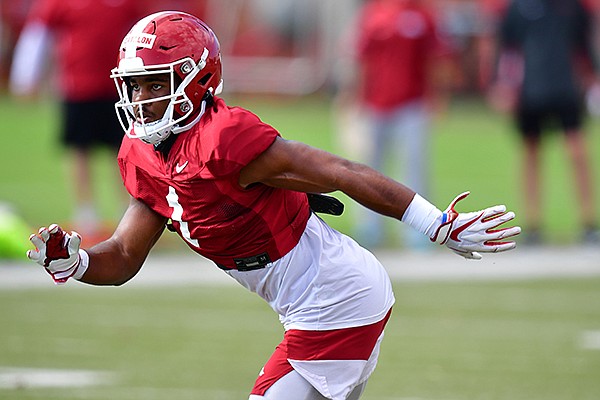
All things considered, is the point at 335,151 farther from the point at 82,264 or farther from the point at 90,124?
the point at 82,264

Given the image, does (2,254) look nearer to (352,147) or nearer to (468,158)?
(352,147)

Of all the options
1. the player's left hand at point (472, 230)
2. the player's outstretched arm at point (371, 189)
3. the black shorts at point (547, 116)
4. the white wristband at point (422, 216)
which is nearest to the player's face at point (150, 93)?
the player's outstretched arm at point (371, 189)

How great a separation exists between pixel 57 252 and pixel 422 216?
1207mm

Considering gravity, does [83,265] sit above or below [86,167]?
above

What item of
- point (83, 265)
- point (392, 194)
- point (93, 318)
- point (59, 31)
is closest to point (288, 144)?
point (392, 194)

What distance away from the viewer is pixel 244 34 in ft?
85.1

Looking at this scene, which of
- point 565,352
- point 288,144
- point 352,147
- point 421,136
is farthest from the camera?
point 352,147

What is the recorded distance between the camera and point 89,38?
10.2 metres

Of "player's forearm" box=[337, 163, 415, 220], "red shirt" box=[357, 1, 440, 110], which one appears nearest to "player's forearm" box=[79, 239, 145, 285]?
"player's forearm" box=[337, 163, 415, 220]

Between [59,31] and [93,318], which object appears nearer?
[93,318]

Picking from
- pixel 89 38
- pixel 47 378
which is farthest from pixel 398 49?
pixel 47 378

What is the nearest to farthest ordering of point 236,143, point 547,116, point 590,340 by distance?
point 236,143 → point 590,340 → point 547,116

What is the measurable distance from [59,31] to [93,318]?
371 cm

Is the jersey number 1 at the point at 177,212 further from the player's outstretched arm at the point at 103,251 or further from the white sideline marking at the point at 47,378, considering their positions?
the white sideline marking at the point at 47,378
